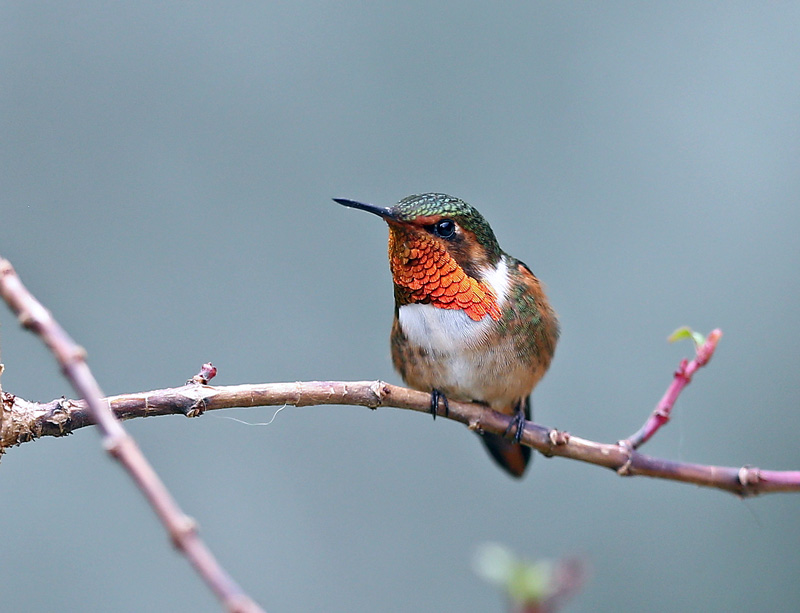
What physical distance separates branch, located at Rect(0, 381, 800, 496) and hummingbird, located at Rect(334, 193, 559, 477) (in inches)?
11.0

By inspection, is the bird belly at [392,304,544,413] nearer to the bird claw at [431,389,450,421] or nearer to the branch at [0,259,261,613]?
the bird claw at [431,389,450,421]

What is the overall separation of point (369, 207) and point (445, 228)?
261 millimetres

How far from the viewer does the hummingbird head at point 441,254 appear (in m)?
1.75

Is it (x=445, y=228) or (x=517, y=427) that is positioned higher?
(x=445, y=228)

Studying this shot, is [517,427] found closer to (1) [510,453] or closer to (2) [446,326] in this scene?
(2) [446,326]

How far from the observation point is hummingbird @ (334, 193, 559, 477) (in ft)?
5.83

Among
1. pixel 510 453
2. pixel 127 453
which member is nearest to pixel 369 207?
pixel 510 453

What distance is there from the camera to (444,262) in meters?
1.81

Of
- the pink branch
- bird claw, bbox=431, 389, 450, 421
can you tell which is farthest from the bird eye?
the pink branch

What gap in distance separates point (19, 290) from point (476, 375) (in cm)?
141

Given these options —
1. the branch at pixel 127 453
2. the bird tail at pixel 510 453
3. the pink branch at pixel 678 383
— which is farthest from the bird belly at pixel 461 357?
the branch at pixel 127 453

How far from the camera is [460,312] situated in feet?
6.13

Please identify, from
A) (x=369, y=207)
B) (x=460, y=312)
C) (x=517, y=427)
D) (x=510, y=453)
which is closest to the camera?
(x=369, y=207)

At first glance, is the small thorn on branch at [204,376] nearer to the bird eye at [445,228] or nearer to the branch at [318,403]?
the branch at [318,403]
